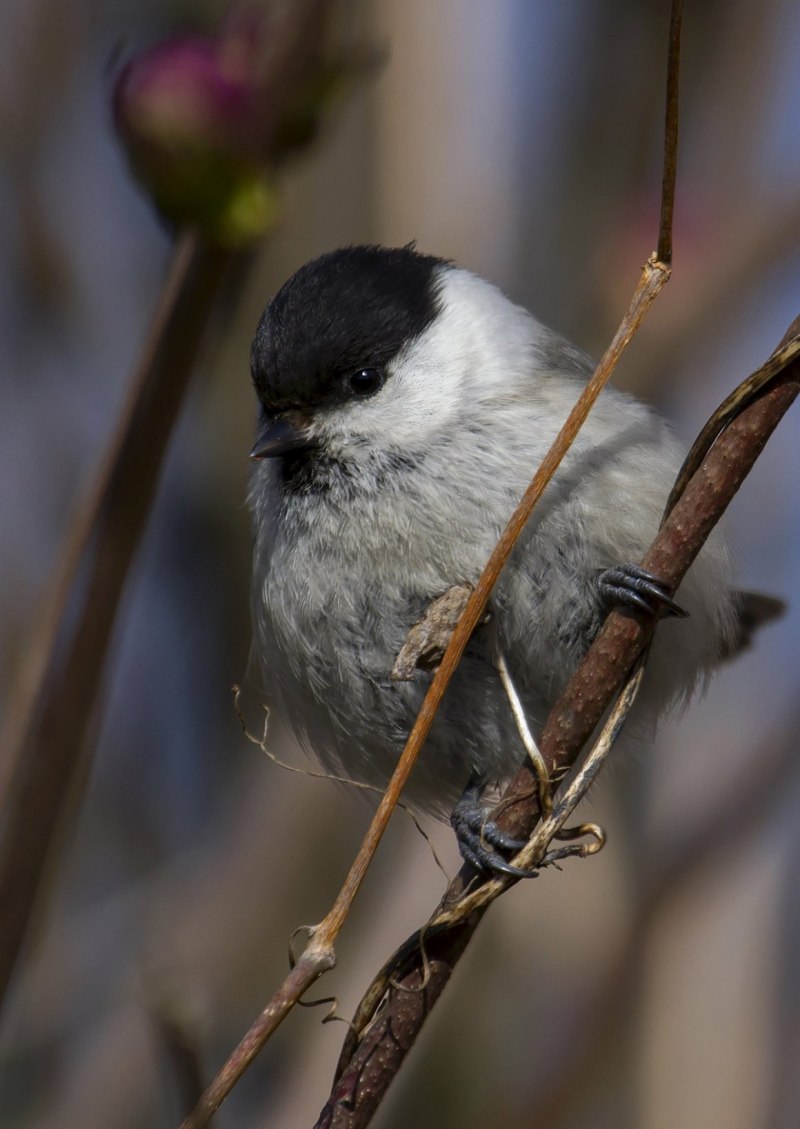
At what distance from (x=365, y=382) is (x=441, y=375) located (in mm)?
91

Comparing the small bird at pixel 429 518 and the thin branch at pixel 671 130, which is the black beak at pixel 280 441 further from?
the thin branch at pixel 671 130

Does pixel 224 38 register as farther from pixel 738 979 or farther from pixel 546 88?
pixel 738 979

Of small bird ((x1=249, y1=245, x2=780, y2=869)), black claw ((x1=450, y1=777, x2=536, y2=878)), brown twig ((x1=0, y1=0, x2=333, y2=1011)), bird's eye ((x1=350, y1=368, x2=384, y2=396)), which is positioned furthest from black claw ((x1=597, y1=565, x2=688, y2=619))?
brown twig ((x1=0, y1=0, x2=333, y2=1011))

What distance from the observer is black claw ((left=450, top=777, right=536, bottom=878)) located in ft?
A: 3.36

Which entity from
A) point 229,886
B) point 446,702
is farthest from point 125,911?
point 446,702

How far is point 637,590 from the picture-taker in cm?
106

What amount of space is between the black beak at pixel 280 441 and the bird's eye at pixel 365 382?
0.28ft

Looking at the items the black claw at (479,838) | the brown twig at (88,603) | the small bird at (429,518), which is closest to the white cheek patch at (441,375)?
the small bird at (429,518)

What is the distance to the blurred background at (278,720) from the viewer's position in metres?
1.60

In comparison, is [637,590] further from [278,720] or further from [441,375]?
[278,720]

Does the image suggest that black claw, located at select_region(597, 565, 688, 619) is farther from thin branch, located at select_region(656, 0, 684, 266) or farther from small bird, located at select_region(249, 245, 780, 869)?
thin branch, located at select_region(656, 0, 684, 266)

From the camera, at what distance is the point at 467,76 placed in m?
1.86

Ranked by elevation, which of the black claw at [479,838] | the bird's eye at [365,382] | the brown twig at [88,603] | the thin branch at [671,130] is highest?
the thin branch at [671,130]

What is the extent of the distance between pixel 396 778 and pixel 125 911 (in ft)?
3.12
